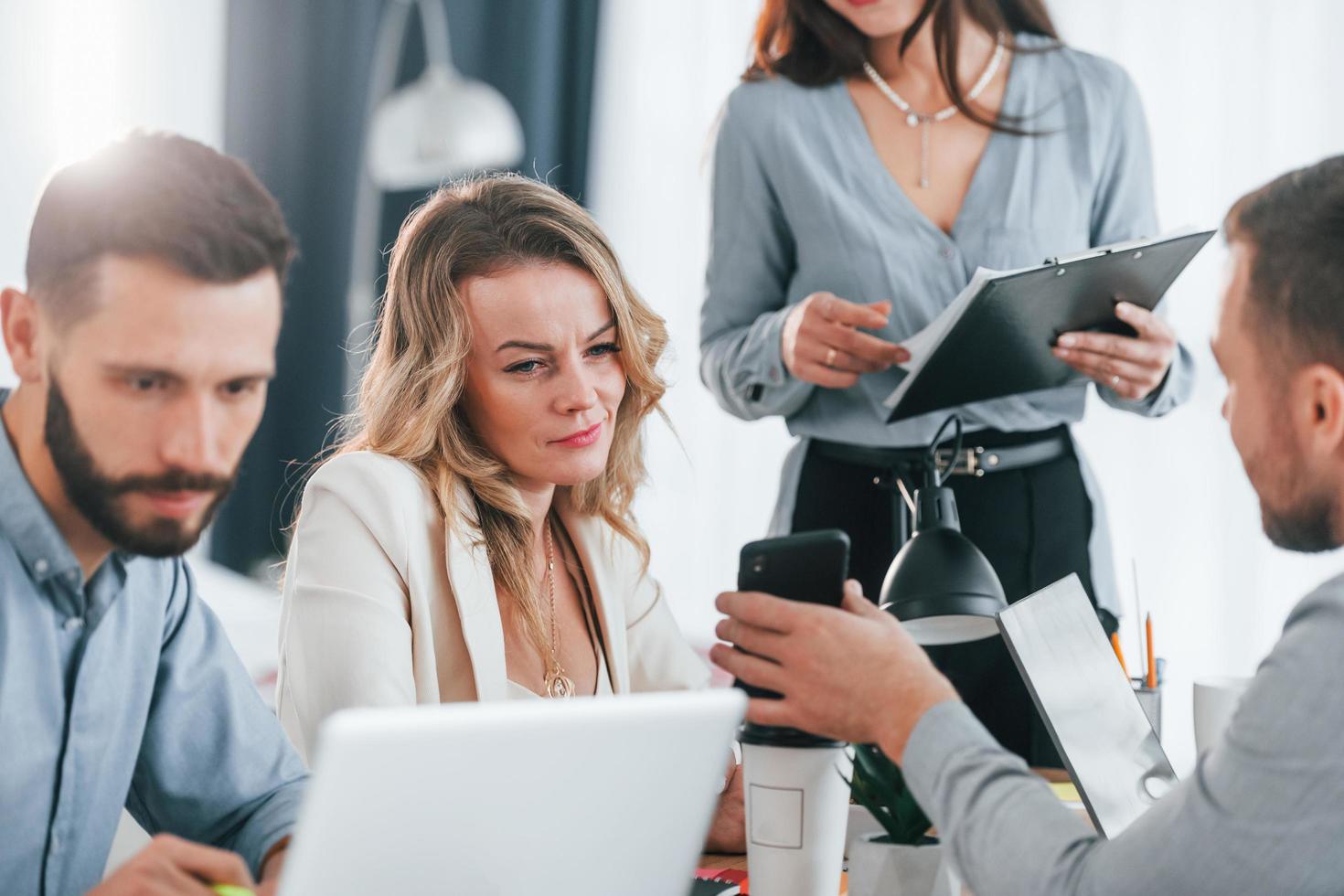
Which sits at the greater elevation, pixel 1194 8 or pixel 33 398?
pixel 1194 8

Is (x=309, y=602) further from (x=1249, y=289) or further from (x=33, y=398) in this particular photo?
(x=1249, y=289)

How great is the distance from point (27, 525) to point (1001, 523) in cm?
126

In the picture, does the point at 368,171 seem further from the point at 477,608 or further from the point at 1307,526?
the point at 1307,526

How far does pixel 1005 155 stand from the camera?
6.28 feet

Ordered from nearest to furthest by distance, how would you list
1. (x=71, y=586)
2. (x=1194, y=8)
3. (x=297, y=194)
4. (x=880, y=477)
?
1. (x=71, y=586)
2. (x=880, y=477)
3. (x=1194, y=8)
4. (x=297, y=194)

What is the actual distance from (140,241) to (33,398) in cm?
12

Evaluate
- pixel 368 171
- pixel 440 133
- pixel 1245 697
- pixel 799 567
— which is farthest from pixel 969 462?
pixel 368 171

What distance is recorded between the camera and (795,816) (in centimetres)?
104

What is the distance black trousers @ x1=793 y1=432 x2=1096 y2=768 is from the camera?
178 cm

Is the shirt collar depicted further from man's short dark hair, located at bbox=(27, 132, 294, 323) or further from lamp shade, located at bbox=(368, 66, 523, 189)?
lamp shade, located at bbox=(368, 66, 523, 189)

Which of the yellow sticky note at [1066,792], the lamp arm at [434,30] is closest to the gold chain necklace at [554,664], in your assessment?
the yellow sticky note at [1066,792]

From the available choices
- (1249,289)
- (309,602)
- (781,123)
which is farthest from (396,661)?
(781,123)

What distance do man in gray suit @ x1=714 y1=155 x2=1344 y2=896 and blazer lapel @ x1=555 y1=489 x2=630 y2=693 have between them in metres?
0.51

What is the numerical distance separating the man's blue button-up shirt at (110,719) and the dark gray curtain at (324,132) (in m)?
2.94
